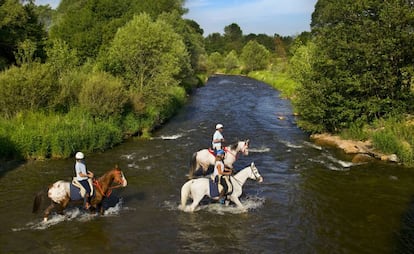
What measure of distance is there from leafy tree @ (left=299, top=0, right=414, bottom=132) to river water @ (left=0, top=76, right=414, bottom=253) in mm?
3571

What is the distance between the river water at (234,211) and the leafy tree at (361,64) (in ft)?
11.7

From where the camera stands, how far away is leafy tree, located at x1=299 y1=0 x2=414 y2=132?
2484 centimetres

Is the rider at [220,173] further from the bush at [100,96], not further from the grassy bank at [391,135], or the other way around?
the bush at [100,96]

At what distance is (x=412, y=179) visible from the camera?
20109 millimetres

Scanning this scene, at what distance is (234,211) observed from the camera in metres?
16.1

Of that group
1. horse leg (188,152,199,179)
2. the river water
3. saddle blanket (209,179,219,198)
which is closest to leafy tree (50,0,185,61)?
the river water

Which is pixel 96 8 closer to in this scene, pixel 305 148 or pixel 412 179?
pixel 305 148

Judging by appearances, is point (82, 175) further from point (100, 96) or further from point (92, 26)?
point (92, 26)

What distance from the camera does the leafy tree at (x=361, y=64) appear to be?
81.5 feet

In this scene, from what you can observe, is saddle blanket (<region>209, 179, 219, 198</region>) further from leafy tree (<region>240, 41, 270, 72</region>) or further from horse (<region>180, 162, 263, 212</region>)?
leafy tree (<region>240, 41, 270, 72</region>)

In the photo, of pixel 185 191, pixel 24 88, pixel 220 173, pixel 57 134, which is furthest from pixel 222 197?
pixel 24 88

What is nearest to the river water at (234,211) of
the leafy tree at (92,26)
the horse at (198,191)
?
the horse at (198,191)

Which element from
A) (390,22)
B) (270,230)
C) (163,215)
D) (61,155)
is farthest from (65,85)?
(390,22)

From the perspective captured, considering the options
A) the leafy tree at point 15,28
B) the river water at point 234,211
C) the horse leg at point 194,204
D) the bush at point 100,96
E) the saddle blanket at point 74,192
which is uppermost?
the leafy tree at point 15,28
